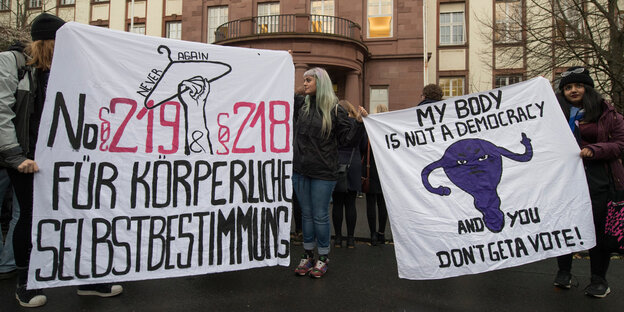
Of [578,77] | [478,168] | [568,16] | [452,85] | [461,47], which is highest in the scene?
[461,47]

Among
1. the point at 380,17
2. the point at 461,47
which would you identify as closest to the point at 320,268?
the point at 380,17

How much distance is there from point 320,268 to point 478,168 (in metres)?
1.64

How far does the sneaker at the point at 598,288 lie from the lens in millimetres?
3158

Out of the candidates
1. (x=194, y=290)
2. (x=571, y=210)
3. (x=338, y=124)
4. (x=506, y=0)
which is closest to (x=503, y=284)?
(x=571, y=210)

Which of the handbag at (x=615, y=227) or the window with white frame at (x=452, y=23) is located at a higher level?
the window with white frame at (x=452, y=23)

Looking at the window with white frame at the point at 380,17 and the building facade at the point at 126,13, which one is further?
the building facade at the point at 126,13

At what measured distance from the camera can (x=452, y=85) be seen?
60.8 ft

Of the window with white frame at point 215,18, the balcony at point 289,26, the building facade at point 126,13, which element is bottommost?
the balcony at point 289,26

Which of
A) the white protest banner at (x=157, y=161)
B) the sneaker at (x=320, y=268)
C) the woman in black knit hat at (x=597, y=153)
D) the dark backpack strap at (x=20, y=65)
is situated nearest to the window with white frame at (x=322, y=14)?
the white protest banner at (x=157, y=161)

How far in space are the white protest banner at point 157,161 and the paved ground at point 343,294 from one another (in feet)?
0.91

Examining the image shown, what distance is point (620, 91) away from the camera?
34.6 feet

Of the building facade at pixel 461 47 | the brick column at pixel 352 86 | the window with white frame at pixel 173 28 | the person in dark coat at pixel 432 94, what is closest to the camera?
the person in dark coat at pixel 432 94

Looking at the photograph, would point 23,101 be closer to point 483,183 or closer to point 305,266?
point 305,266

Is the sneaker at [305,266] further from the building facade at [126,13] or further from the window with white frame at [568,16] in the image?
the building facade at [126,13]
